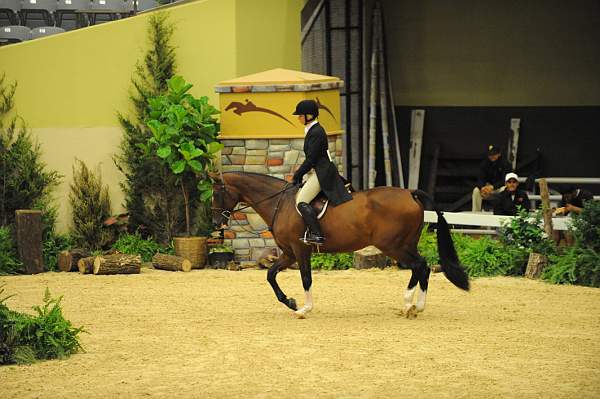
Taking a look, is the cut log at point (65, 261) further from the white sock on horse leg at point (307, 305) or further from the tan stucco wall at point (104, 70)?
the white sock on horse leg at point (307, 305)

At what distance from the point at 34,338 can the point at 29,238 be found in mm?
6110

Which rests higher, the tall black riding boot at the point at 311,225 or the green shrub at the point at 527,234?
the tall black riding boot at the point at 311,225

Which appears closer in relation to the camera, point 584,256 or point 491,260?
point 584,256

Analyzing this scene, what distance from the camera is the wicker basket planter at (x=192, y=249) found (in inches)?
716

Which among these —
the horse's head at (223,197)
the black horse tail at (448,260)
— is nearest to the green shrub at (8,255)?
the horse's head at (223,197)

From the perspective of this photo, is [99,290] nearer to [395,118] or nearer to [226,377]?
[226,377]

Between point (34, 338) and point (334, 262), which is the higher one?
point (34, 338)

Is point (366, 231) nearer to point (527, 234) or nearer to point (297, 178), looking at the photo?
point (297, 178)

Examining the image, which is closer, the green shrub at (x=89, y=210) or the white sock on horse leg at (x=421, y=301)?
the white sock on horse leg at (x=421, y=301)

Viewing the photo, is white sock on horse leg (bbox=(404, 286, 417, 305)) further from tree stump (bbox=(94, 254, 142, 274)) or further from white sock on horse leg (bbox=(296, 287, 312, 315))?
tree stump (bbox=(94, 254, 142, 274))

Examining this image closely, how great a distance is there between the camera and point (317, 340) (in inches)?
493

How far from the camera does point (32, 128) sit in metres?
19.3

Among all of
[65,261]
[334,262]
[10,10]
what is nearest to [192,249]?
[65,261]

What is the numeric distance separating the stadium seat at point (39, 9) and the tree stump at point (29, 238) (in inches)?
309
